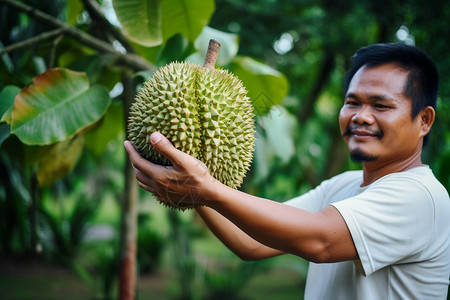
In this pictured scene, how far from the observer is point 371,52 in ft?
3.99

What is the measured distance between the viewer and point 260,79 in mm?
2207

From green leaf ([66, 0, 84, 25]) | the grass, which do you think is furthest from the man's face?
the grass

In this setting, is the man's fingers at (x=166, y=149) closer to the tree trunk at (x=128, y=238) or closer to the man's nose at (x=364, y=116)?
the man's nose at (x=364, y=116)

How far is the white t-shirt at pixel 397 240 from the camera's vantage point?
97cm

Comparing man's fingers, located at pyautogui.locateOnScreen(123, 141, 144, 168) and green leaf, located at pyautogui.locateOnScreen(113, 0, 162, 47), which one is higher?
green leaf, located at pyautogui.locateOnScreen(113, 0, 162, 47)

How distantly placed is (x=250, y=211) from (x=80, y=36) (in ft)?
4.34

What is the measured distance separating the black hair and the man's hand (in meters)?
0.67

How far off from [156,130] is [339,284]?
0.72 m

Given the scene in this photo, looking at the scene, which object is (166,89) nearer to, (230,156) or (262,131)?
(230,156)

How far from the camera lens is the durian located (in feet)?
3.20

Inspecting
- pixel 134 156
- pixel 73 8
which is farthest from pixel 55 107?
pixel 73 8

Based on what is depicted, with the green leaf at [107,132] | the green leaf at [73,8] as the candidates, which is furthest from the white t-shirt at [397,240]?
the green leaf at [73,8]

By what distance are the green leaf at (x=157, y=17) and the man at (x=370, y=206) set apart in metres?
0.76

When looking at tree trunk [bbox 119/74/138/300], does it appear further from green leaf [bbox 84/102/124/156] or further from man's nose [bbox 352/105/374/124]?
man's nose [bbox 352/105/374/124]
